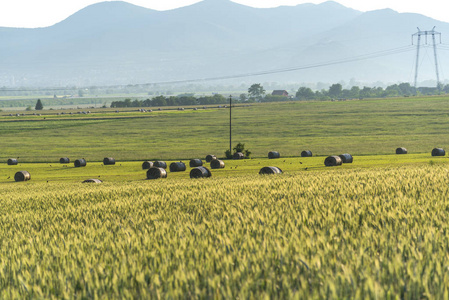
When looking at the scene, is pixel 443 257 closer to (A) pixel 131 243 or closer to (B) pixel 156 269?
(B) pixel 156 269

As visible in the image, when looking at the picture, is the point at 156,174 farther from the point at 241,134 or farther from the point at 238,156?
the point at 241,134

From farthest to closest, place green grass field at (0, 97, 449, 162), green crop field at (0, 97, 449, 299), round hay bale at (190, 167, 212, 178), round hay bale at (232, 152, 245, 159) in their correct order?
green grass field at (0, 97, 449, 162)
round hay bale at (232, 152, 245, 159)
round hay bale at (190, 167, 212, 178)
green crop field at (0, 97, 449, 299)

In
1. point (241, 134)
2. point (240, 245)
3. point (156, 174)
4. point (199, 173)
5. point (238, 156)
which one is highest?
point (240, 245)

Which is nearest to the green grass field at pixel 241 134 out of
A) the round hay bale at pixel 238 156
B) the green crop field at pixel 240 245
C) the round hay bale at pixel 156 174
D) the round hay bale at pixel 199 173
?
the round hay bale at pixel 238 156

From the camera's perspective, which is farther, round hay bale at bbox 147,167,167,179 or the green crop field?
round hay bale at bbox 147,167,167,179

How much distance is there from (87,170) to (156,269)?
57036 millimetres

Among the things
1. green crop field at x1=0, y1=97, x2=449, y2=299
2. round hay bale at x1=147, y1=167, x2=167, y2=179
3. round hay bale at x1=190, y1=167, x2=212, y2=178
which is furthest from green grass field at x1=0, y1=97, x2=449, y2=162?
green crop field at x1=0, y1=97, x2=449, y2=299

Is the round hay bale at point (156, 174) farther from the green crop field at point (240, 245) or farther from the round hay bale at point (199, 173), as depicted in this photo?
the green crop field at point (240, 245)

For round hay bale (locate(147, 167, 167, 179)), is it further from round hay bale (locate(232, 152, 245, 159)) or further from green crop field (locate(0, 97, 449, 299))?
round hay bale (locate(232, 152, 245, 159))

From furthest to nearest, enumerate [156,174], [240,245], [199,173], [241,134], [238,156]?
[241,134], [238,156], [156,174], [199,173], [240,245]

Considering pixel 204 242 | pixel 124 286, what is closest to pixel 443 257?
pixel 204 242

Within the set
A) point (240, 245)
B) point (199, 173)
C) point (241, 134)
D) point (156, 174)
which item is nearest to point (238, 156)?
point (156, 174)

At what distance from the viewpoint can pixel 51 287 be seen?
297 inches

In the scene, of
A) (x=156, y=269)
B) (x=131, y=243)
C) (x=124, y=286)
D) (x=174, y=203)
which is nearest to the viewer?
(x=124, y=286)
